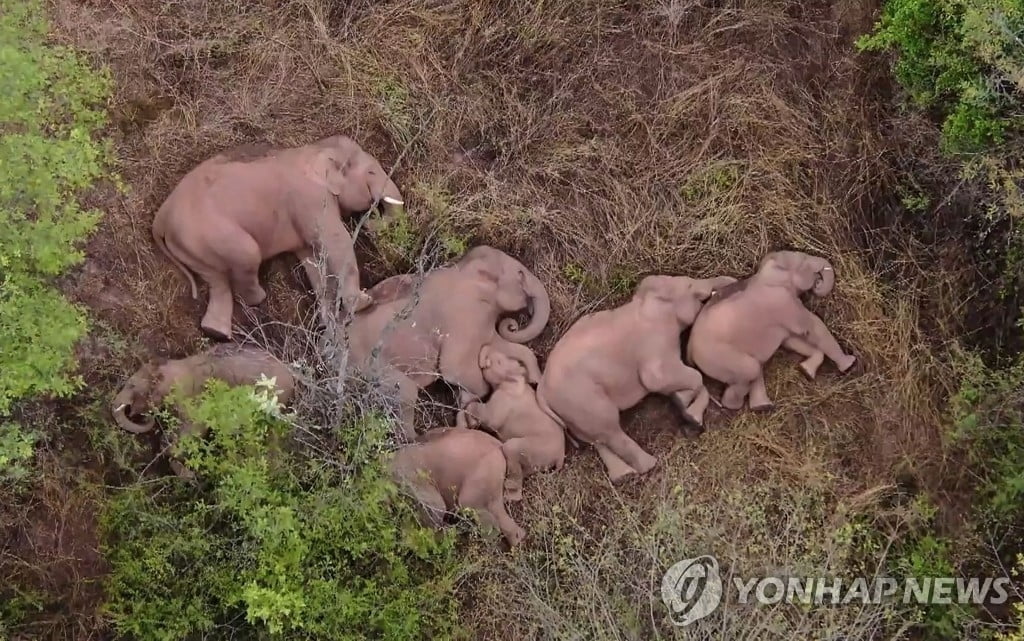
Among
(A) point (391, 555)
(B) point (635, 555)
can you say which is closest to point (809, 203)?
(B) point (635, 555)

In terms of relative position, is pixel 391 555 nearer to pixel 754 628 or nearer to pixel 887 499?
pixel 754 628

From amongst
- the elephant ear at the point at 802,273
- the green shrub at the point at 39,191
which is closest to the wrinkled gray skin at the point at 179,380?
the green shrub at the point at 39,191

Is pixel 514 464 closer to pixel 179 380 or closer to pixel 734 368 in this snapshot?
pixel 734 368

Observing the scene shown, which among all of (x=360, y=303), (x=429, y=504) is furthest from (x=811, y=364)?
(x=360, y=303)

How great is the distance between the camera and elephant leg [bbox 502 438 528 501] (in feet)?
12.2

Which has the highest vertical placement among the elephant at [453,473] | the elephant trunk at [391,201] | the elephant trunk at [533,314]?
the elephant trunk at [391,201]

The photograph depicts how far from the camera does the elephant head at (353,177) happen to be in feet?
12.5

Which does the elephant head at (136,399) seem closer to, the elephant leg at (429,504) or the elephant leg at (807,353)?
the elephant leg at (429,504)

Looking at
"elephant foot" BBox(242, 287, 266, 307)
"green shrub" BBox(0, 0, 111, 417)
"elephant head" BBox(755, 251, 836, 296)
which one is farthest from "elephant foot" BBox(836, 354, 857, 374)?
"green shrub" BBox(0, 0, 111, 417)

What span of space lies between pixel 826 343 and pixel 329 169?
2.36m

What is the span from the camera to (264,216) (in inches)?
146

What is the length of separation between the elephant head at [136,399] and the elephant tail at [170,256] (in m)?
0.41

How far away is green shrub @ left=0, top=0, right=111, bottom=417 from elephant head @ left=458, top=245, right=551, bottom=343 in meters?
1.68

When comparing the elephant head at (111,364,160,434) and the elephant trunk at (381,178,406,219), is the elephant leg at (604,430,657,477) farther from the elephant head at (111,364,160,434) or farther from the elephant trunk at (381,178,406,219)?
the elephant head at (111,364,160,434)
